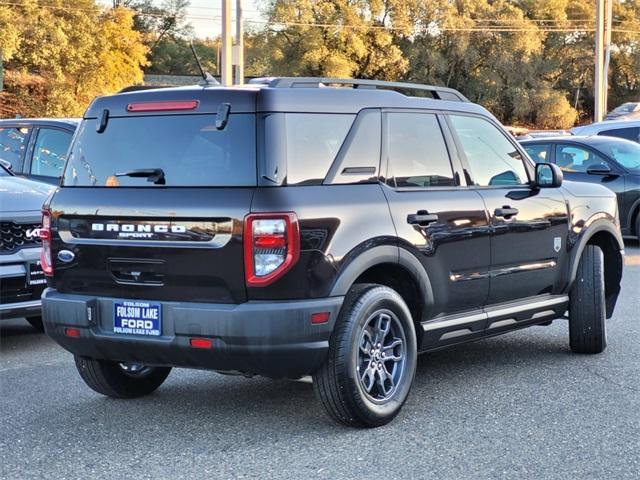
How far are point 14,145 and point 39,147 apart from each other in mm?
363

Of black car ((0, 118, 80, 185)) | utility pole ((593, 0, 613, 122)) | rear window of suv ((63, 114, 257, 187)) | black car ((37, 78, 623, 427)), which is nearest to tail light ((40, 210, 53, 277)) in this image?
black car ((37, 78, 623, 427))

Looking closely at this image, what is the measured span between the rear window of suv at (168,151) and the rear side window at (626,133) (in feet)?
41.6

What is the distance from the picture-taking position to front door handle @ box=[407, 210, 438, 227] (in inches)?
213

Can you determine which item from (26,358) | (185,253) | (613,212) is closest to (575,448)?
(185,253)

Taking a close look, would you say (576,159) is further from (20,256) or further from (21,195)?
(20,256)

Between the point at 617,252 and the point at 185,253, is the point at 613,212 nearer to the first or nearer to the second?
the point at 617,252

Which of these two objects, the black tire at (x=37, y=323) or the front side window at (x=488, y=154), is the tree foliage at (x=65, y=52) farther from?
the front side window at (x=488, y=154)

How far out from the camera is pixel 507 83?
Result: 57156mm

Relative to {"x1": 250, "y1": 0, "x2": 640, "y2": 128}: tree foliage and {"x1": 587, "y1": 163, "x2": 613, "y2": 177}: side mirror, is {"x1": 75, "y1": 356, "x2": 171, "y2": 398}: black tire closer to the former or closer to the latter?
{"x1": 587, "y1": 163, "x2": 613, "y2": 177}: side mirror

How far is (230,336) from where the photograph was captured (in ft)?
15.3

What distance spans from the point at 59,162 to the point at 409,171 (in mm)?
5540

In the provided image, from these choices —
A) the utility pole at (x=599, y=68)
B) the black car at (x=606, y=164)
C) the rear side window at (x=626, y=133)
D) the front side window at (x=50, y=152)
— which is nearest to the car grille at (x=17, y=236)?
the front side window at (x=50, y=152)

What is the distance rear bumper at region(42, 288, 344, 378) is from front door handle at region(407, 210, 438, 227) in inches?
31.1

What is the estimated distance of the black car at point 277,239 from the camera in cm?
471
